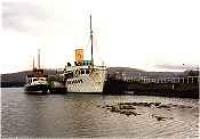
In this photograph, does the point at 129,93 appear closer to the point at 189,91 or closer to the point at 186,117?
the point at 189,91

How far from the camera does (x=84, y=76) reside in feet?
297

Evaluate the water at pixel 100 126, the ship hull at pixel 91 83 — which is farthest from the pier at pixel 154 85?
the water at pixel 100 126

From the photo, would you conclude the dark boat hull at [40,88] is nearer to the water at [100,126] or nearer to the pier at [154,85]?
the pier at [154,85]

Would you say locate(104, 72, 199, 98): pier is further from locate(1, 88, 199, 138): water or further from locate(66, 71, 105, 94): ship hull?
locate(1, 88, 199, 138): water

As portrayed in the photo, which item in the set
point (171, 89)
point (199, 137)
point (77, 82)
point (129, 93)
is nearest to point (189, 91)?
point (171, 89)

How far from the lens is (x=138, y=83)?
9344 centimetres

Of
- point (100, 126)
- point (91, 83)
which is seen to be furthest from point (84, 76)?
point (100, 126)

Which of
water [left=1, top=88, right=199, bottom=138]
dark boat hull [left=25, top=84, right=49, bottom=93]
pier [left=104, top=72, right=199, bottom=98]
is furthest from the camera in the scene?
dark boat hull [left=25, top=84, right=49, bottom=93]

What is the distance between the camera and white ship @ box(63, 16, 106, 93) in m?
89.3

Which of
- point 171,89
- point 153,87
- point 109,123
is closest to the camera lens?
point 109,123

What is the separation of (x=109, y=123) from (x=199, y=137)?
33.0 feet

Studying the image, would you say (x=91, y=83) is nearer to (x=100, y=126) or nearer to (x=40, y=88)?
(x=40, y=88)

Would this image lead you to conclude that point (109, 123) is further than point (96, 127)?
Yes

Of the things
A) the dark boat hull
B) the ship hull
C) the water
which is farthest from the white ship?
the water
